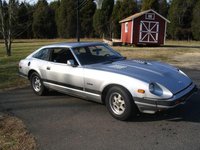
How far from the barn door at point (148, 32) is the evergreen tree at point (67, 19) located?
25403mm

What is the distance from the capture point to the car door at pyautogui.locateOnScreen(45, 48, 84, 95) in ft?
19.3

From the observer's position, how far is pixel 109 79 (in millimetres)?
5184

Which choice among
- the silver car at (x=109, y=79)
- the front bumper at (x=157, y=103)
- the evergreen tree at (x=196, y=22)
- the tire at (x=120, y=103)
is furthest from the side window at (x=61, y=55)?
the evergreen tree at (x=196, y=22)

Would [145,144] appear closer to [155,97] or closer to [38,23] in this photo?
[155,97]

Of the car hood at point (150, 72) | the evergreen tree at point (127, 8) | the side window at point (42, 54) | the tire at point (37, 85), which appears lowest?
the tire at point (37, 85)

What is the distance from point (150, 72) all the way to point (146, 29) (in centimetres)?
2427

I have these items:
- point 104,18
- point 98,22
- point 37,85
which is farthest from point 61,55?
point 98,22

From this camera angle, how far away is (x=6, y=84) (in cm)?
881

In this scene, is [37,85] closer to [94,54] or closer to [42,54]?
[42,54]

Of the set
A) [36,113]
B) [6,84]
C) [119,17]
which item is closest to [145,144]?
[36,113]

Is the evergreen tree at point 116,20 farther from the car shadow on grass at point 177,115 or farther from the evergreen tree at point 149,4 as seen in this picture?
the car shadow on grass at point 177,115

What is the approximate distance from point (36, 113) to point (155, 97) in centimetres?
263

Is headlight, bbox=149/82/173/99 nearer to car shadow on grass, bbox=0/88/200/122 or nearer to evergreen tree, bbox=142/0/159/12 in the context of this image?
car shadow on grass, bbox=0/88/200/122

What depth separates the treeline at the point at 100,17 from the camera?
1740 inches
